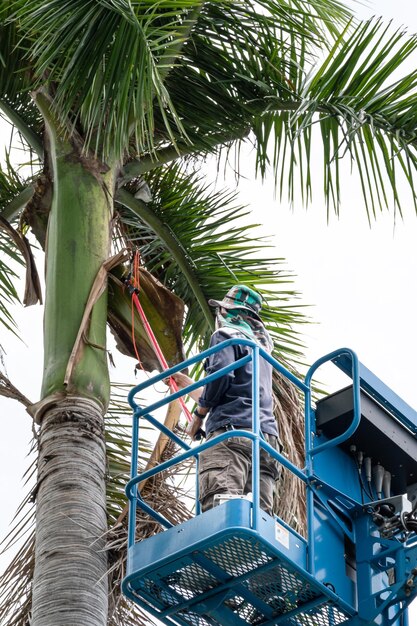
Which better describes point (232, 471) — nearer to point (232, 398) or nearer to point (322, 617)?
point (232, 398)

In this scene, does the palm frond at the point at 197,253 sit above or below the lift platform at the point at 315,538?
above

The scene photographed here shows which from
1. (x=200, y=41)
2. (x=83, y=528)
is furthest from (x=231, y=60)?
(x=83, y=528)

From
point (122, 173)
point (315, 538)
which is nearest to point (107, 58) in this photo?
point (122, 173)

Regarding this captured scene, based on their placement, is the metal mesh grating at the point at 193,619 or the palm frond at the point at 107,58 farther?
the palm frond at the point at 107,58

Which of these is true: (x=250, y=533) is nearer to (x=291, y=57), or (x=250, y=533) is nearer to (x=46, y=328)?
(x=46, y=328)

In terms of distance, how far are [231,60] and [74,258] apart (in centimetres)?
218

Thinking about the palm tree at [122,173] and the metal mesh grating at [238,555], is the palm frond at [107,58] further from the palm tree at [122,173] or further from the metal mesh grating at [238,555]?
the metal mesh grating at [238,555]

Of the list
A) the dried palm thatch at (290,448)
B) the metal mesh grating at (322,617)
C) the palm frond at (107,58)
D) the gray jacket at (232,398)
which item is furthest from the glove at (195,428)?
the palm frond at (107,58)

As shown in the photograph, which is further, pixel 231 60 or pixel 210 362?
pixel 231 60

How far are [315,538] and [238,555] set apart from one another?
643 millimetres

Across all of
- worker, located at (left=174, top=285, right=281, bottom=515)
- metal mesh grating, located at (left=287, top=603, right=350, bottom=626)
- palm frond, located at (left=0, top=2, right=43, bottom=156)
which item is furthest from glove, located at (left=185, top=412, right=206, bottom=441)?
palm frond, located at (left=0, top=2, right=43, bottom=156)

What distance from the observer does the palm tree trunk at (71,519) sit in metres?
8.58

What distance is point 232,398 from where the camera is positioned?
29.0 ft

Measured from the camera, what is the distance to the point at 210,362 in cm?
887
